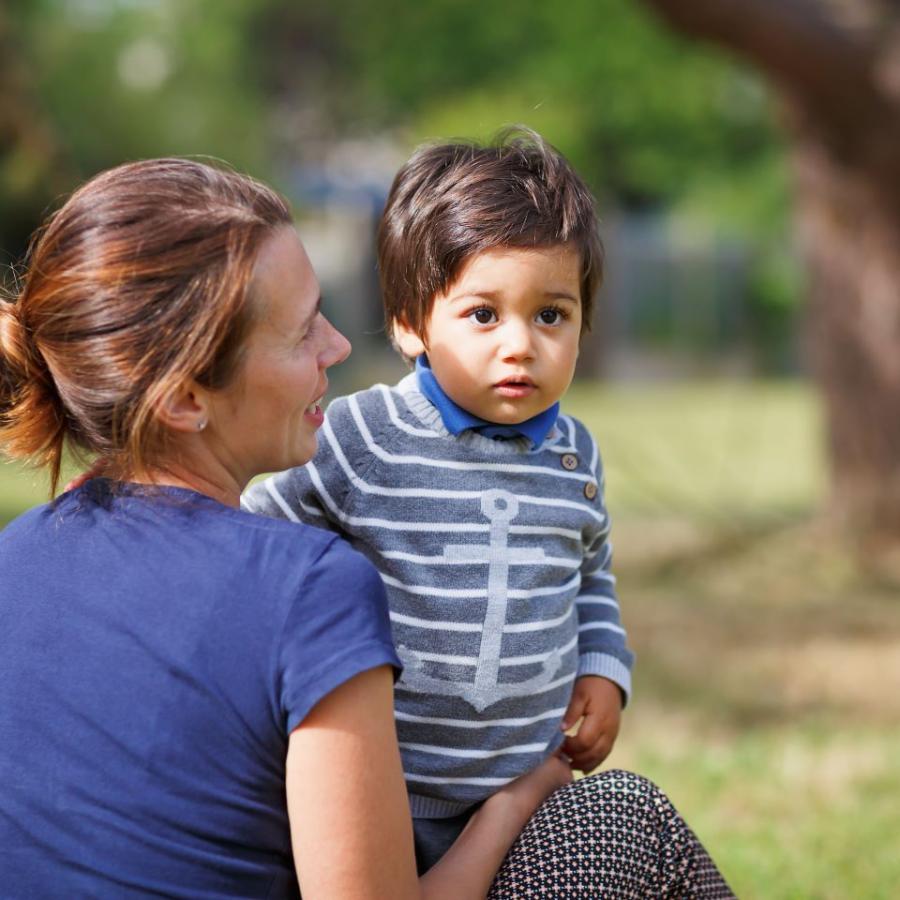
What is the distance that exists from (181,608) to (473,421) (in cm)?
61

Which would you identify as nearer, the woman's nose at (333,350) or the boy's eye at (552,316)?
the woman's nose at (333,350)

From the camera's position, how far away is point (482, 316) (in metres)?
1.92

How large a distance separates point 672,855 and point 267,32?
1177 inches

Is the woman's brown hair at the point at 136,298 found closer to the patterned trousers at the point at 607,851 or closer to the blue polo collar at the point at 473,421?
the blue polo collar at the point at 473,421

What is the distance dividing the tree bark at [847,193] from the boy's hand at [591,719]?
15.6 feet

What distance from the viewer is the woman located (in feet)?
4.70

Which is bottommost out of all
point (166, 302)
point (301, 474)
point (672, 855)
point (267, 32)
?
point (267, 32)

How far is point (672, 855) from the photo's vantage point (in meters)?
1.75

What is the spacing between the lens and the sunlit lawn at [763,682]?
3.38 meters

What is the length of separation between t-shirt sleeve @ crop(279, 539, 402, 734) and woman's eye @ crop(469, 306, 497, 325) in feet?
1.83

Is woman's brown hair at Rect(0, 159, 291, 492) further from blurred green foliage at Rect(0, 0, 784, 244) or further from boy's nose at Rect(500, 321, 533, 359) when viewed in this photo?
blurred green foliage at Rect(0, 0, 784, 244)

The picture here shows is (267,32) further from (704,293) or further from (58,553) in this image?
(58,553)

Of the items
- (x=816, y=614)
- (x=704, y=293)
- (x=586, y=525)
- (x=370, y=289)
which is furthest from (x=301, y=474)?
(x=704, y=293)

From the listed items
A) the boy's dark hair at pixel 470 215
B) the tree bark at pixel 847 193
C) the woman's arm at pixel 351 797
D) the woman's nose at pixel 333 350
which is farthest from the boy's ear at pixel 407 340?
the tree bark at pixel 847 193
